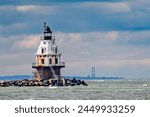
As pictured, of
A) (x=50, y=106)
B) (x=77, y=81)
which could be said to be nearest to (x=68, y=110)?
(x=50, y=106)

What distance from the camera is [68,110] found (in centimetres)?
3106

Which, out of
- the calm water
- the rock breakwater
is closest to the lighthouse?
the rock breakwater

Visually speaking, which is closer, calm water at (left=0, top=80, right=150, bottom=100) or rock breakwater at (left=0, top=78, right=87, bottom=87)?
calm water at (left=0, top=80, right=150, bottom=100)

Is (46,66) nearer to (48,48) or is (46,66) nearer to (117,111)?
(48,48)

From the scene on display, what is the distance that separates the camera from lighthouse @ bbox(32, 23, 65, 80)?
122000mm

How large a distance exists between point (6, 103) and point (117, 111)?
6.63 meters

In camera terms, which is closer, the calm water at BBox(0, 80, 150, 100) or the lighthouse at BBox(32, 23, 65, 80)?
the calm water at BBox(0, 80, 150, 100)

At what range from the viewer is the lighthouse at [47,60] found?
122 metres

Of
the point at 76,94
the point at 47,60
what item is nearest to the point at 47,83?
the point at 47,60

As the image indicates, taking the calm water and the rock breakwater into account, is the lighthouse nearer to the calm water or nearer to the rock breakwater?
the rock breakwater

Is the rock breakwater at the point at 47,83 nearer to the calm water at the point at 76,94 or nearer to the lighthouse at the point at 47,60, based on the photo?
the lighthouse at the point at 47,60

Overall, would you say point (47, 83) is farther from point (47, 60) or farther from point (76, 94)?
point (76, 94)

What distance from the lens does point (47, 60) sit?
404ft

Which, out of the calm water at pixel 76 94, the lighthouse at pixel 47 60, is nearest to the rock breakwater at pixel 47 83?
the lighthouse at pixel 47 60
